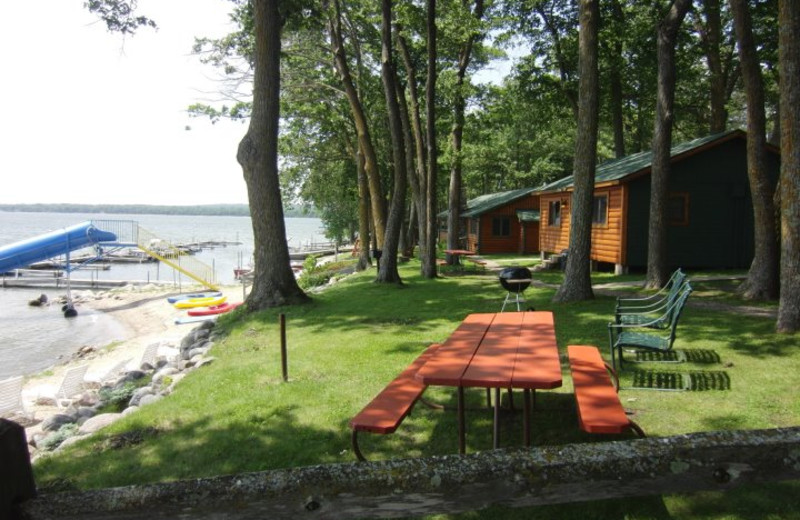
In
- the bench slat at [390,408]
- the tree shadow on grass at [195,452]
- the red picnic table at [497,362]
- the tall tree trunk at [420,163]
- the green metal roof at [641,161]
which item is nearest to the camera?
the red picnic table at [497,362]

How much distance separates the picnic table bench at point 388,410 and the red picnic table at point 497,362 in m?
0.35

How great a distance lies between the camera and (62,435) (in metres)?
6.82

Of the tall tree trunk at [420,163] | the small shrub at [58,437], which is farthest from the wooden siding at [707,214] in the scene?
the small shrub at [58,437]

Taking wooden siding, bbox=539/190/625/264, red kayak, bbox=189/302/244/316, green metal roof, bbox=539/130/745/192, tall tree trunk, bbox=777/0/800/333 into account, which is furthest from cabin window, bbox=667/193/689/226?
red kayak, bbox=189/302/244/316

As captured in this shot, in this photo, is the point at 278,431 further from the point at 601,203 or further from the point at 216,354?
the point at 601,203

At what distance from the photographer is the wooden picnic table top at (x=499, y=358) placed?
3.56 meters

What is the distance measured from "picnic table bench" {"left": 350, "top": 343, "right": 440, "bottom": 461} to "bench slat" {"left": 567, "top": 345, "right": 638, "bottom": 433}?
118 centimetres

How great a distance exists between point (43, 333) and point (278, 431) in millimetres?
22604

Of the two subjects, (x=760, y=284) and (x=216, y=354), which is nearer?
(x=216, y=354)

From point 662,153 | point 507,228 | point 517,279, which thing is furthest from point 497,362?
point 507,228

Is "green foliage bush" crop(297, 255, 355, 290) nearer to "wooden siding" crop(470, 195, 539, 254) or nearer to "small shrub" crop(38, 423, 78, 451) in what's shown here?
"wooden siding" crop(470, 195, 539, 254)

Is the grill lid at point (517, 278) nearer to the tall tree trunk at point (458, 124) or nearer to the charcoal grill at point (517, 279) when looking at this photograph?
the charcoal grill at point (517, 279)

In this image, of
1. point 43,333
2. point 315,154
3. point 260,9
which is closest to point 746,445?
point 260,9

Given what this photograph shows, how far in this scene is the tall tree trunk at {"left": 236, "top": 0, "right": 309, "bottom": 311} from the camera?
1321 cm
